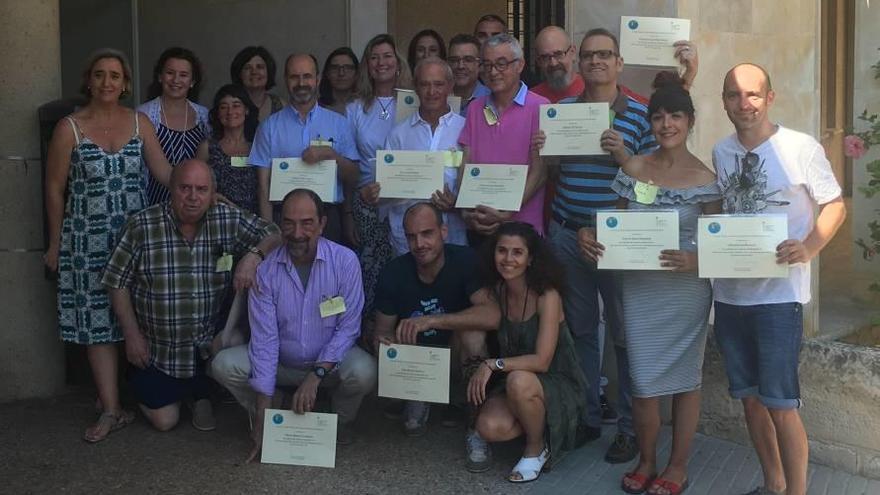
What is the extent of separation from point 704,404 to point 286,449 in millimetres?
2172

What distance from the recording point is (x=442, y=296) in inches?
206

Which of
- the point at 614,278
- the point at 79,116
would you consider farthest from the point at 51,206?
the point at 614,278

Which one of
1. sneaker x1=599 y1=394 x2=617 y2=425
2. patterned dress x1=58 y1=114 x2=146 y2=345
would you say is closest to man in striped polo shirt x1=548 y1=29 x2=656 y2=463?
sneaker x1=599 y1=394 x2=617 y2=425

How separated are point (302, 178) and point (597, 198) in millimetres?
1612

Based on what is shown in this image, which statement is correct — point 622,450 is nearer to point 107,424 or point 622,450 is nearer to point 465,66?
point 465,66

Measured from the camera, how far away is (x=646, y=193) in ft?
14.6

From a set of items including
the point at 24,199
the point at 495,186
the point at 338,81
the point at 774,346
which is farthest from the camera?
the point at 338,81

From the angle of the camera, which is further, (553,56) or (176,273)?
(176,273)

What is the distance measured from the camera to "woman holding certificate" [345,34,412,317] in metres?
5.81

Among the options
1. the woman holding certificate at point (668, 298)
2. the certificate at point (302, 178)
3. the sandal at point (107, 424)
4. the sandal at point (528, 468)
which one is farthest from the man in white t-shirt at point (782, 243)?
the sandal at point (107, 424)

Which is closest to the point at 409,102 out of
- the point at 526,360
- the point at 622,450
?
the point at 526,360

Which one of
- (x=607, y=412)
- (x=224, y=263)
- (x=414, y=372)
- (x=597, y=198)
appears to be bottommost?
(x=607, y=412)

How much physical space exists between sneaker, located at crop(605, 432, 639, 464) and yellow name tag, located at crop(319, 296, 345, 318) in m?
1.52

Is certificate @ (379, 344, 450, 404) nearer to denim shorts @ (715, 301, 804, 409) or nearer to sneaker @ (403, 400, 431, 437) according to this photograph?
sneaker @ (403, 400, 431, 437)
